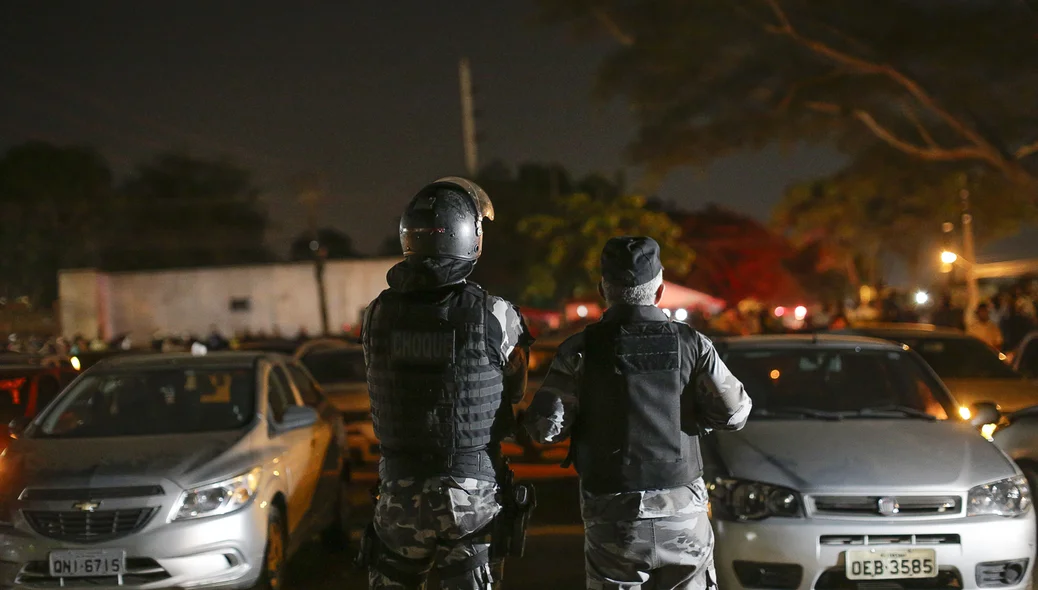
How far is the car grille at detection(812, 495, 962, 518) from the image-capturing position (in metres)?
5.14

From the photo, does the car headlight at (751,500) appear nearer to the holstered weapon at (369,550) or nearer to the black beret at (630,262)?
the black beret at (630,262)

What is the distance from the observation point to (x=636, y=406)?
3.62 metres

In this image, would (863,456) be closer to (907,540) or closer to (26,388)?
(907,540)

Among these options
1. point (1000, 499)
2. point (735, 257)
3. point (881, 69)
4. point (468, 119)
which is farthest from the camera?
point (735, 257)

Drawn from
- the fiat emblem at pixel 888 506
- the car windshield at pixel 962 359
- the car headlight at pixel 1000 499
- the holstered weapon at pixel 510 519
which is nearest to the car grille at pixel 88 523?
the holstered weapon at pixel 510 519

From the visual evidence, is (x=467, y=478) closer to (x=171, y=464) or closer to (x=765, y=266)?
Result: (x=171, y=464)

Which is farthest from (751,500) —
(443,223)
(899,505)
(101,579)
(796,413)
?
(101,579)

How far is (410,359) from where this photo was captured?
11.6 feet

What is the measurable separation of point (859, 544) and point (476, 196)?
265 cm

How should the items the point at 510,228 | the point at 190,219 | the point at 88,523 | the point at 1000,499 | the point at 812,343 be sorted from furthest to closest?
the point at 190,219
the point at 510,228
the point at 812,343
the point at 88,523
the point at 1000,499

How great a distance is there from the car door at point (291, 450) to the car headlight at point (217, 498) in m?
0.37

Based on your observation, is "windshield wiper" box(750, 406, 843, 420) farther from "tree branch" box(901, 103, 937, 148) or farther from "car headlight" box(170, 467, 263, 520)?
"tree branch" box(901, 103, 937, 148)

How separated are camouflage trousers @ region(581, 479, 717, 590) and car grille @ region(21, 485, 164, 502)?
2.91 metres

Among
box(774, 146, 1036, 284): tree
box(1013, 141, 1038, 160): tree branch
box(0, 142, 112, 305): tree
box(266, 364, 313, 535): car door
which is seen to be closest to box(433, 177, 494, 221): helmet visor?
box(266, 364, 313, 535): car door
